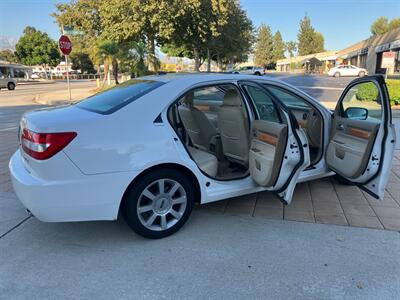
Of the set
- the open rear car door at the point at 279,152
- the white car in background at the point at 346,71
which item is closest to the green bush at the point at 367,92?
the open rear car door at the point at 279,152

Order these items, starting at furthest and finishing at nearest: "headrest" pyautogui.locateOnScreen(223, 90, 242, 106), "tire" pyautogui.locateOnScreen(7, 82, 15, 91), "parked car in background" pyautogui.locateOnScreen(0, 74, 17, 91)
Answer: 1. "tire" pyautogui.locateOnScreen(7, 82, 15, 91)
2. "parked car in background" pyautogui.locateOnScreen(0, 74, 17, 91)
3. "headrest" pyautogui.locateOnScreen(223, 90, 242, 106)

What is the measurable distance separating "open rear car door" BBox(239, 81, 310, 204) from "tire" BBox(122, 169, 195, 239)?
2.55 feet

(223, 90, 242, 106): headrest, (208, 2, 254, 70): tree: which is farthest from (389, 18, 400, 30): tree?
(223, 90, 242, 106): headrest

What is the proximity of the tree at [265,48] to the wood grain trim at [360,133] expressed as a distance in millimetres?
103036

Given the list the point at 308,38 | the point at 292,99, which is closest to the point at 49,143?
the point at 292,99

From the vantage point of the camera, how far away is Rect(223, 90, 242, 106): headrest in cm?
402

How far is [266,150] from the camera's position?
3576 mm

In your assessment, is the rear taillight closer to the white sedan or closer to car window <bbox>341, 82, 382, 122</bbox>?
the white sedan

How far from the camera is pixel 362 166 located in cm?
361

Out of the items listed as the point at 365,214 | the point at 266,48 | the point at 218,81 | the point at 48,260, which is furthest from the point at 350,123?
the point at 266,48

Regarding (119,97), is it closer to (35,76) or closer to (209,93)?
(209,93)

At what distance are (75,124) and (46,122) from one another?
0.88 ft

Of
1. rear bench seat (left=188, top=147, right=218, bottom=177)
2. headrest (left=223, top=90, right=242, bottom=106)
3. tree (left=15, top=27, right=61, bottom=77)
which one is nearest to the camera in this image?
rear bench seat (left=188, top=147, right=218, bottom=177)

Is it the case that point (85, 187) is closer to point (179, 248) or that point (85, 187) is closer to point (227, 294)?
point (179, 248)
